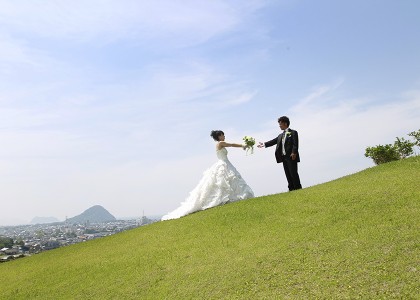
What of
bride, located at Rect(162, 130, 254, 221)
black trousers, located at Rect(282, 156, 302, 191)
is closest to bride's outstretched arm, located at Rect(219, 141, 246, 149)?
bride, located at Rect(162, 130, 254, 221)

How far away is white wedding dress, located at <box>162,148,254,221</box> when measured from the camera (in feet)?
66.0

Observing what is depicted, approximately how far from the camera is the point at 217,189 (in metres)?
20.2

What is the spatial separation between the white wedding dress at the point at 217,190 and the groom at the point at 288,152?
7.91 ft

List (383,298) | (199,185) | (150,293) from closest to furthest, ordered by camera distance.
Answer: (383,298) → (150,293) → (199,185)

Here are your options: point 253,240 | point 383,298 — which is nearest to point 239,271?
point 253,240

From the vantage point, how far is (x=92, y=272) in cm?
1438

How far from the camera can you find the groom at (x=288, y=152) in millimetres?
18484

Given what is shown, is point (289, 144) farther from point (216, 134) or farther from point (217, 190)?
point (217, 190)

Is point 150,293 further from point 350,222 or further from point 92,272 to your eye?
point 350,222

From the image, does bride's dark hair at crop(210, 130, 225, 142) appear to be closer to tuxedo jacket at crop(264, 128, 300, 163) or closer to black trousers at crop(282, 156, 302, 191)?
tuxedo jacket at crop(264, 128, 300, 163)

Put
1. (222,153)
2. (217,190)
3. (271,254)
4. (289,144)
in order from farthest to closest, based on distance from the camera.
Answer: (222,153)
(217,190)
(289,144)
(271,254)

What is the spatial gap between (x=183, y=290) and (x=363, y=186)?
28.6 feet

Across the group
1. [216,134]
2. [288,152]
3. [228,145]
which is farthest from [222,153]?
[288,152]

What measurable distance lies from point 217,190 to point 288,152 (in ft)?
13.6
